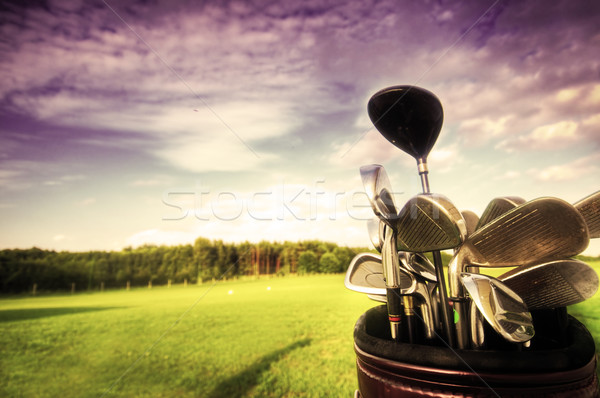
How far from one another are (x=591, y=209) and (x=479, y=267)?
1.32ft

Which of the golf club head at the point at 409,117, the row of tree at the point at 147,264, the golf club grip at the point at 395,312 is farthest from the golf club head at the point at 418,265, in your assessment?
the row of tree at the point at 147,264

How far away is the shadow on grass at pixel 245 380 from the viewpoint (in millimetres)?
2945

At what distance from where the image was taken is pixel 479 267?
102 centimetres

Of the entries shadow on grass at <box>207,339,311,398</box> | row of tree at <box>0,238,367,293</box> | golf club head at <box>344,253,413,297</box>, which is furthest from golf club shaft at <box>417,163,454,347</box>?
row of tree at <box>0,238,367,293</box>

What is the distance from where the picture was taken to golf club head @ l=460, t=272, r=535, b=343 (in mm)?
746

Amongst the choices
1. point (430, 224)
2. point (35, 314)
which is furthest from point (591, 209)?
point (35, 314)

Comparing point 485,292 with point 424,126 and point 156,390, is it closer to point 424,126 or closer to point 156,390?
point 424,126

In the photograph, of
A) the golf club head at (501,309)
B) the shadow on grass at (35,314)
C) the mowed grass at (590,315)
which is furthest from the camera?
the shadow on grass at (35,314)

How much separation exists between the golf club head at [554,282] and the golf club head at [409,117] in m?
0.67

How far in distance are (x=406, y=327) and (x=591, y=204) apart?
2.44 ft

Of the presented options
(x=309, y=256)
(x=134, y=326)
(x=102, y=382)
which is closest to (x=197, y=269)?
(x=309, y=256)

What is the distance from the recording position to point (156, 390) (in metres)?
3.18

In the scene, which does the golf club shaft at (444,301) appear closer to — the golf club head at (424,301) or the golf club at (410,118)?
the golf club head at (424,301)

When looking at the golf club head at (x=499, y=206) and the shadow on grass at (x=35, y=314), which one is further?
the shadow on grass at (x=35, y=314)
